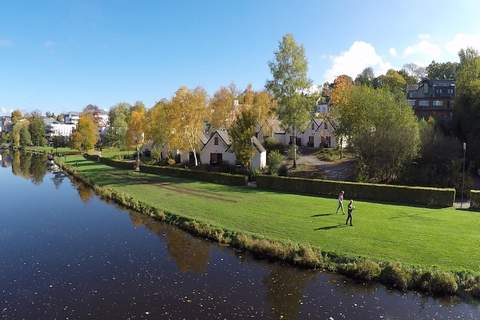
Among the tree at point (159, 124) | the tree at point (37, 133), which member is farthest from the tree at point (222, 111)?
the tree at point (37, 133)

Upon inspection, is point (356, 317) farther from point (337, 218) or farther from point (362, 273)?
point (337, 218)

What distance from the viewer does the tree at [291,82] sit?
54.8m

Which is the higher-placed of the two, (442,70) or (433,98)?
(442,70)

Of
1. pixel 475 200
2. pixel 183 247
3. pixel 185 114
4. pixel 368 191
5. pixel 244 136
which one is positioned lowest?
pixel 183 247

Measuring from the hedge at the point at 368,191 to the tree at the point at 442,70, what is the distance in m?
90.2

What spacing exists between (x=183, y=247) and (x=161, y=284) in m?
6.80

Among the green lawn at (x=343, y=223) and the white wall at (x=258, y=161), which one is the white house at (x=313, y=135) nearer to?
the white wall at (x=258, y=161)

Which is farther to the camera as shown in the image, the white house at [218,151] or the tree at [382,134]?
the white house at [218,151]

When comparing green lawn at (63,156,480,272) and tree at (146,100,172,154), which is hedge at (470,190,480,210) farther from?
tree at (146,100,172,154)

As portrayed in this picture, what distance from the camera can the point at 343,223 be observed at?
29.9m

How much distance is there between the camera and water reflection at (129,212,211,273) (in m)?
24.3

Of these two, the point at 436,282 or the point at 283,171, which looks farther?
the point at 283,171

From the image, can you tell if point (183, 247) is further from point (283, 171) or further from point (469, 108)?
point (469, 108)

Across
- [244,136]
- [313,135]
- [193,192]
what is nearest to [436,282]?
[193,192]
